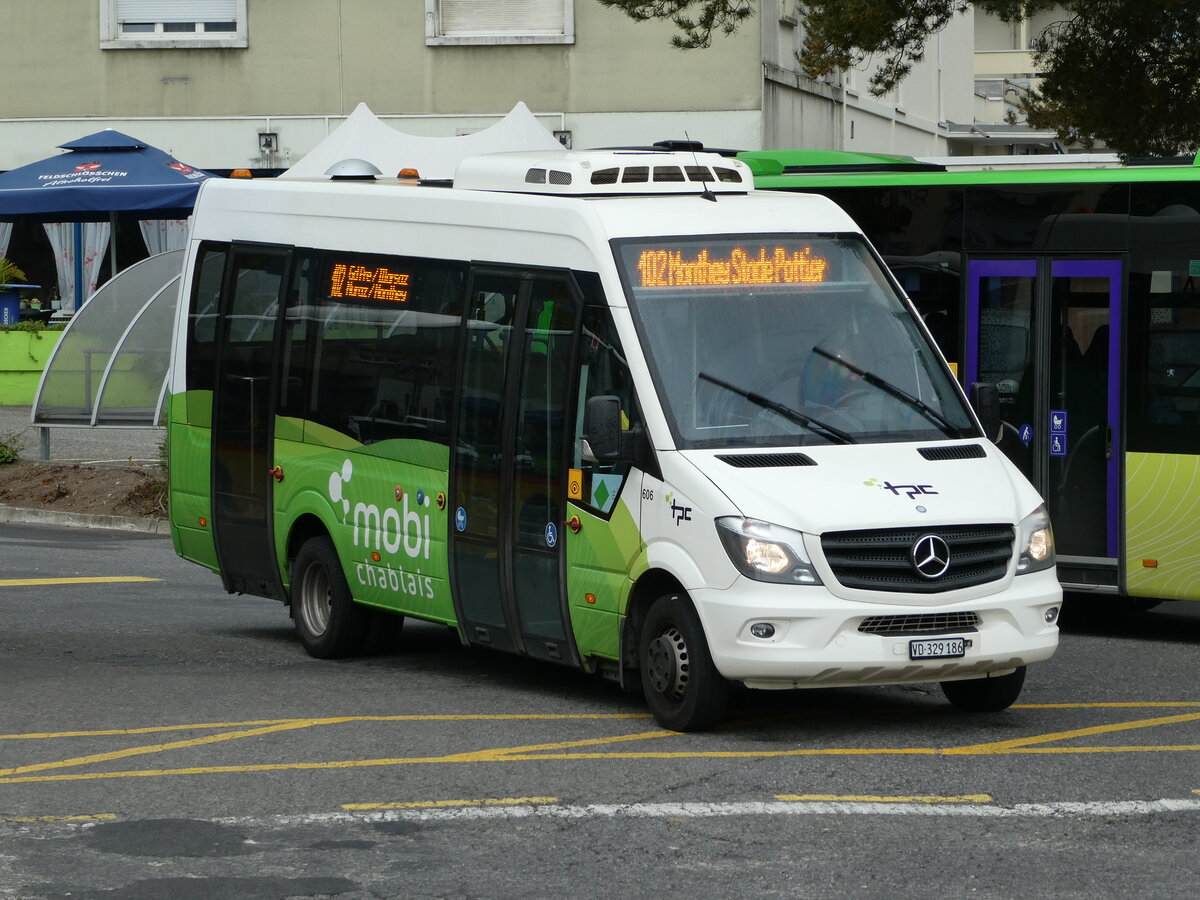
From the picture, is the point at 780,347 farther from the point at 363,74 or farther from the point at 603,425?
the point at 363,74

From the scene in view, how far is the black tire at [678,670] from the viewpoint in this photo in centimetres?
889

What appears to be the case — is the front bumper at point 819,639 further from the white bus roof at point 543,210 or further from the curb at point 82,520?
the curb at point 82,520

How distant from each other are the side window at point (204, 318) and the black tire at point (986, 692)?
5066 mm

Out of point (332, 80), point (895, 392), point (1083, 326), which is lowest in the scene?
point (895, 392)

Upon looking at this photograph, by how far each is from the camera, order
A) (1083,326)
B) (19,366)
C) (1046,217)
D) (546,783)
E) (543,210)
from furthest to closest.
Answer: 1. (19,366)
2. (1046,217)
3. (1083,326)
4. (543,210)
5. (546,783)

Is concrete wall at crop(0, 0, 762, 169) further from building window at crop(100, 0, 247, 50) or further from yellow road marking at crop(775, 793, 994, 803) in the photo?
yellow road marking at crop(775, 793, 994, 803)

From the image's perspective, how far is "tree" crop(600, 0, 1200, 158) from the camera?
66.9 ft

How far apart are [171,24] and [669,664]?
25.0 metres

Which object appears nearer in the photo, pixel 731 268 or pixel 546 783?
pixel 546 783

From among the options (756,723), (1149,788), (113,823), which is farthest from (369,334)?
(1149,788)

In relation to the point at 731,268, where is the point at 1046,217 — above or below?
above

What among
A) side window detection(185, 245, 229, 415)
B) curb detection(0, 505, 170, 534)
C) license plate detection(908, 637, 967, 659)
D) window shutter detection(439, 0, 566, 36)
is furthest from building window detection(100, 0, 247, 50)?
license plate detection(908, 637, 967, 659)

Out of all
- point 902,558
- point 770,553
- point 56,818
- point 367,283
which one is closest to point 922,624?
point 902,558

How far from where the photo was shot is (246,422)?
12219mm
